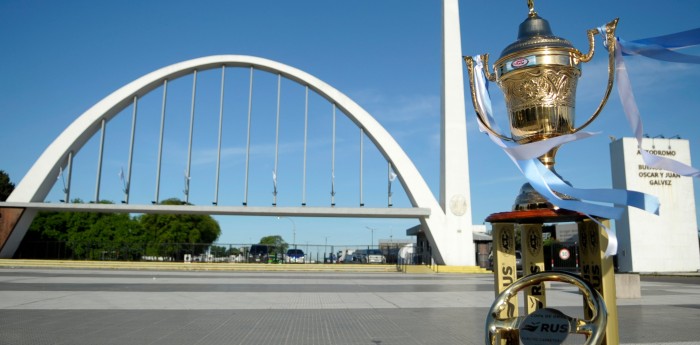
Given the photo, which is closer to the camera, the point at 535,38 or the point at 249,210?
the point at 535,38

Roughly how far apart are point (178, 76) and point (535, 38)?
43.0m

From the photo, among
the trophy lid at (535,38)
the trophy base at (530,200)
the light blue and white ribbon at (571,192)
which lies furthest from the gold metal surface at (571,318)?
the trophy lid at (535,38)

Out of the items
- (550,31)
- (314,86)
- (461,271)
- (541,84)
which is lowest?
(461,271)

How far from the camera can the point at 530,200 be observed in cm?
282

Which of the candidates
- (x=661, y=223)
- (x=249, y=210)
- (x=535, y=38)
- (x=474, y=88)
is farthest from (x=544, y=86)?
(x=661, y=223)

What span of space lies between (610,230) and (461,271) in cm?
3193

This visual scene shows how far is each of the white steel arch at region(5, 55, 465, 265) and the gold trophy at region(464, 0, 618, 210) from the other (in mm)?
31259

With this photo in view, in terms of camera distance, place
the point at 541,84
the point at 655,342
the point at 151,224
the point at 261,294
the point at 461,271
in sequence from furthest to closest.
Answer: the point at 151,224
the point at 461,271
the point at 261,294
the point at 655,342
the point at 541,84

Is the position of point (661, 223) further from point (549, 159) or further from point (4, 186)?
point (4, 186)

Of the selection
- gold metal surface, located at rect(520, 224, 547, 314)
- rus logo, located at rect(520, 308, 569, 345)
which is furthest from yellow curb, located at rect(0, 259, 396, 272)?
rus logo, located at rect(520, 308, 569, 345)

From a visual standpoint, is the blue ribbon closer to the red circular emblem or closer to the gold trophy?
the gold trophy

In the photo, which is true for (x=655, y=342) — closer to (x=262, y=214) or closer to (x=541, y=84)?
(x=541, y=84)

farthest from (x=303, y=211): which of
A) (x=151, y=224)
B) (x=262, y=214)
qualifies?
(x=151, y=224)

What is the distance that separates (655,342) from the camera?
21.4 ft
